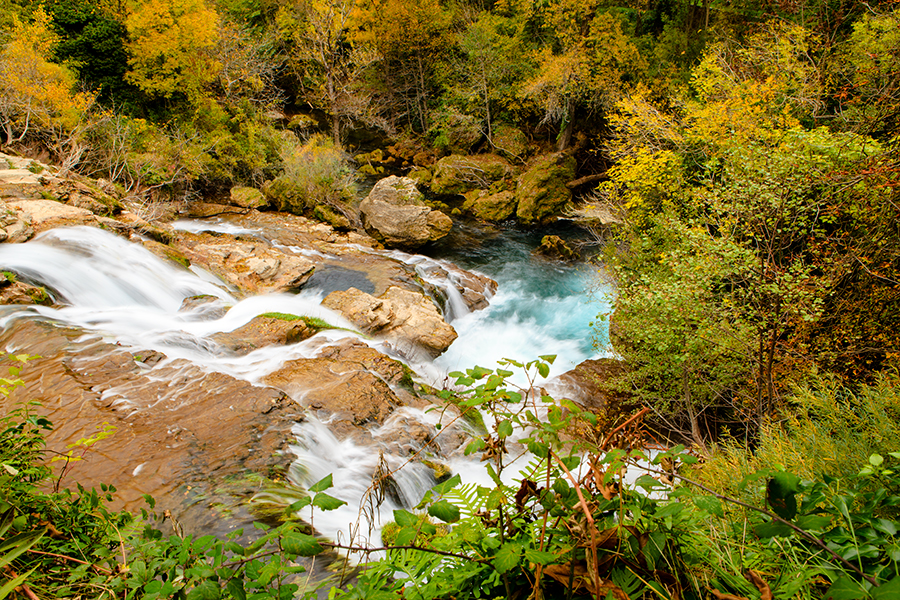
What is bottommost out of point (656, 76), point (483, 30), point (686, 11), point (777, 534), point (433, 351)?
point (433, 351)

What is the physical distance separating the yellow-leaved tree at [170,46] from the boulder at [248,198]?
5373mm

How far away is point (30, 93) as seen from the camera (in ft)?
Answer: 39.6

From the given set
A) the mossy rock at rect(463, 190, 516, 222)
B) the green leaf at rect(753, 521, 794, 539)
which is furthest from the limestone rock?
the mossy rock at rect(463, 190, 516, 222)

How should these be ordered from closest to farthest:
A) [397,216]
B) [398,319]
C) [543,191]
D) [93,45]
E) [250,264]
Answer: [398,319] → [250,264] → [397,216] → [93,45] → [543,191]

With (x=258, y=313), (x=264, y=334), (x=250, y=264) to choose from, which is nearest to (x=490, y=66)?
(x=250, y=264)

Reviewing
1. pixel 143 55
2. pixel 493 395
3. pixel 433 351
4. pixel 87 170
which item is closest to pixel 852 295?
pixel 433 351

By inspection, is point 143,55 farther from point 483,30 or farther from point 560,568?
point 560,568

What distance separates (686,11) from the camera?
20250 mm

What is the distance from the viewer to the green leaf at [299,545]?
116 cm

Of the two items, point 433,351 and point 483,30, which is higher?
point 483,30

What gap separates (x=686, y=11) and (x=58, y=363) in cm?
2668

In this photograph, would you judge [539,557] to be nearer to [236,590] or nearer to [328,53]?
[236,590]

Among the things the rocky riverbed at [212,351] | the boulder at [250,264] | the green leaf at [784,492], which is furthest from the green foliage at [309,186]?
the green leaf at [784,492]

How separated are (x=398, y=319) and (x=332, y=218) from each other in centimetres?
778
